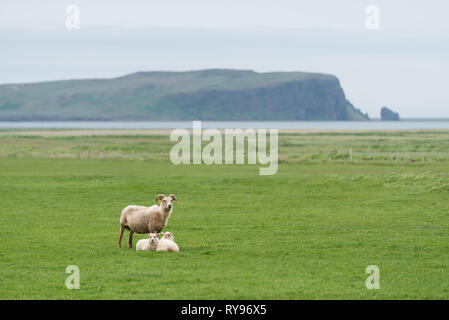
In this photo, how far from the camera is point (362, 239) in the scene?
23797mm

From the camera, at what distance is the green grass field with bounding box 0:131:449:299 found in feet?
52.9

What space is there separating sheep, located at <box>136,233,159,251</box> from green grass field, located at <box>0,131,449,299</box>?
373 millimetres

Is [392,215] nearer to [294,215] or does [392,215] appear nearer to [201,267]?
[294,215]

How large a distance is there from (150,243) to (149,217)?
75 cm

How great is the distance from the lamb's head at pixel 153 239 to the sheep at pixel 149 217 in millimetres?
→ 280

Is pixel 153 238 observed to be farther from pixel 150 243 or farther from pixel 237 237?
pixel 237 237

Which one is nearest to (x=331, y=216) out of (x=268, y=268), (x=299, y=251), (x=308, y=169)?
(x=299, y=251)

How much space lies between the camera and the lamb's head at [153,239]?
20391 mm

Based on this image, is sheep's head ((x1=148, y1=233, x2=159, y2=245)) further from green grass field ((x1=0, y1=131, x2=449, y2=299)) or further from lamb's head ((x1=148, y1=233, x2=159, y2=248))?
green grass field ((x1=0, y1=131, x2=449, y2=299))
